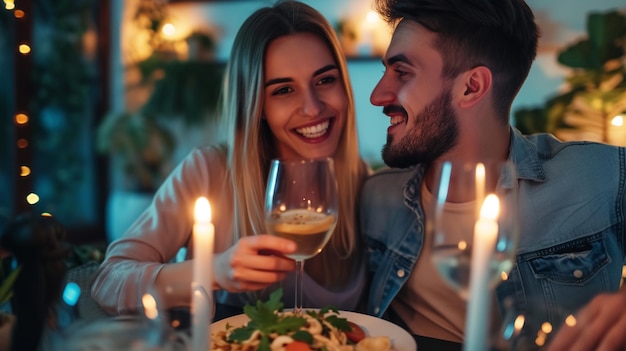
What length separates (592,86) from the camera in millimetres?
3420

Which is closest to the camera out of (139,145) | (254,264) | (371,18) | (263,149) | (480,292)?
(480,292)

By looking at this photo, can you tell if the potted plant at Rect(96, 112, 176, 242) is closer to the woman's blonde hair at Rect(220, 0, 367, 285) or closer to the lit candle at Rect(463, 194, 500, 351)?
the woman's blonde hair at Rect(220, 0, 367, 285)

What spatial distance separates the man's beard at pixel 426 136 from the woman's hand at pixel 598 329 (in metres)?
0.72

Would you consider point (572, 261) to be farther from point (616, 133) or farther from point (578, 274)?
point (616, 133)

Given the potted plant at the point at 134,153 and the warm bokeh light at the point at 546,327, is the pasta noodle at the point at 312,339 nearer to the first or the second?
the warm bokeh light at the point at 546,327

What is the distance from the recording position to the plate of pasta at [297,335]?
877 millimetres

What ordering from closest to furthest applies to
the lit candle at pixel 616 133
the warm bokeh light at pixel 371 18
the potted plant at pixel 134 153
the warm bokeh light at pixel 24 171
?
the warm bokeh light at pixel 24 171, the lit candle at pixel 616 133, the warm bokeh light at pixel 371 18, the potted plant at pixel 134 153

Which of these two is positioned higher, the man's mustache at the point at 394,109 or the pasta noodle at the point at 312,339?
the man's mustache at the point at 394,109

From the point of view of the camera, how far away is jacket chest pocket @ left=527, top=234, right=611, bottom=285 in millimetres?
1474

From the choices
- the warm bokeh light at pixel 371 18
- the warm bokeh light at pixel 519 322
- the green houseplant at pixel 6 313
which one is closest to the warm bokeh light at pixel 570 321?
the warm bokeh light at pixel 519 322

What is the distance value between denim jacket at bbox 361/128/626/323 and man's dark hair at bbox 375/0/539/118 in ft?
0.84

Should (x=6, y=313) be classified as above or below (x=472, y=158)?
below

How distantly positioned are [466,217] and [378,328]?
335mm

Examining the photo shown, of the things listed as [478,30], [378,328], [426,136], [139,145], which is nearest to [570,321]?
[378,328]
